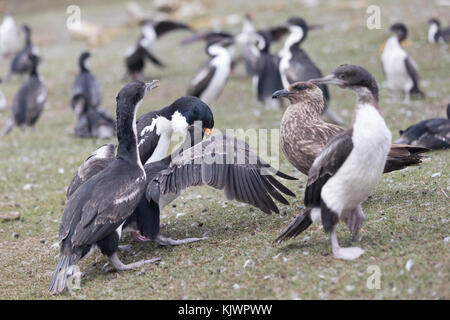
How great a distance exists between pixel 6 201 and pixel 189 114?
391cm

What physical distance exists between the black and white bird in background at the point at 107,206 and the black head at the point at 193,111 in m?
1.16

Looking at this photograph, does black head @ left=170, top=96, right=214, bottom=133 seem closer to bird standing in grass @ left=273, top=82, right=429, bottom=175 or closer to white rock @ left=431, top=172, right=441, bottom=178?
bird standing in grass @ left=273, top=82, right=429, bottom=175

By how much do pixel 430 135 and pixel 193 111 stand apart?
425 cm

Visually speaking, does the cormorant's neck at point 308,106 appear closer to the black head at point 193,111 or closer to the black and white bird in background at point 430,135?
the black head at point 193,111

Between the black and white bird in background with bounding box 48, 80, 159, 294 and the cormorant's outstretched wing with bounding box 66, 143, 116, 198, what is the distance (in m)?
0.60

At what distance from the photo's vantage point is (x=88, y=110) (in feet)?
49.8

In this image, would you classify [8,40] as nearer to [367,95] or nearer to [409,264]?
[367,95]

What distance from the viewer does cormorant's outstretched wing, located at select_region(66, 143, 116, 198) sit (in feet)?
23.4

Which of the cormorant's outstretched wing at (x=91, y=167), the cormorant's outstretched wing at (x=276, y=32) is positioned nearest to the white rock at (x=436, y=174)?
the cormorant's outstretched wing at (x=91, y=167)

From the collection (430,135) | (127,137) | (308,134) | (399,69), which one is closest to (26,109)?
(399,69)

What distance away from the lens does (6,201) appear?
387 inches

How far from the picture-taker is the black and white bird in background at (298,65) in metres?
12.8
